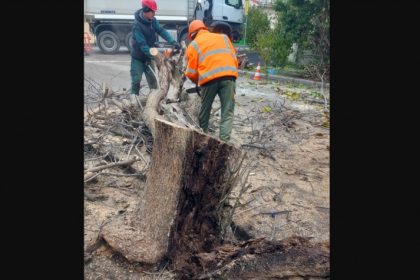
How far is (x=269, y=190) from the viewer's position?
12.6ft

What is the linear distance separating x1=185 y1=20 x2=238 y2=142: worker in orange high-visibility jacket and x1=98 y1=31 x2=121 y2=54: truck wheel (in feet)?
39.8

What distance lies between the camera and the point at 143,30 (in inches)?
228

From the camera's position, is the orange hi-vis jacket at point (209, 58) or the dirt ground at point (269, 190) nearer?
the dirt ground at point (269, 190)

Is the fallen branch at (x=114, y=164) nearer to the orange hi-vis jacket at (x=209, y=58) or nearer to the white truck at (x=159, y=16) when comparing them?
the orange hi-vis jacket at (x=209, y=58)

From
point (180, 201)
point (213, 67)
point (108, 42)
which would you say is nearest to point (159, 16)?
point (108, 42)

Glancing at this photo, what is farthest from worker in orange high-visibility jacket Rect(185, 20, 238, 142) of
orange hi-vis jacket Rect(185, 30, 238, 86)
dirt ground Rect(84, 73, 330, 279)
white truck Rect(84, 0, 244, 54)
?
white truck Rect(84, 0, 244, 54)

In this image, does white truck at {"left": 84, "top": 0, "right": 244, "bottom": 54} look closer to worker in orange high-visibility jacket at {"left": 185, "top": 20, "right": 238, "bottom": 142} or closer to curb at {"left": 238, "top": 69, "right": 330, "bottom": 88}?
curb at {"left": 238, "top": 69, "right": 330, "bottom": 88}

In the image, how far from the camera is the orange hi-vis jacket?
398 centimetres

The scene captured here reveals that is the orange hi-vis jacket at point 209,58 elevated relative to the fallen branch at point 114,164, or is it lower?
elevated

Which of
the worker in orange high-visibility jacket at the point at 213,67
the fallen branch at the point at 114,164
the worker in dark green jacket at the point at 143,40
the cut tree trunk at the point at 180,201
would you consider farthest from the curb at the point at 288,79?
the cut tree trunk at the point at 180,201

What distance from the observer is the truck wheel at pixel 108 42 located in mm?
15438

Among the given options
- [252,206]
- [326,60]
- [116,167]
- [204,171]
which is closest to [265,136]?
[252,206]

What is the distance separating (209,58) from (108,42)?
12.8 m

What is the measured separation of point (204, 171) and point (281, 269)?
793mm
